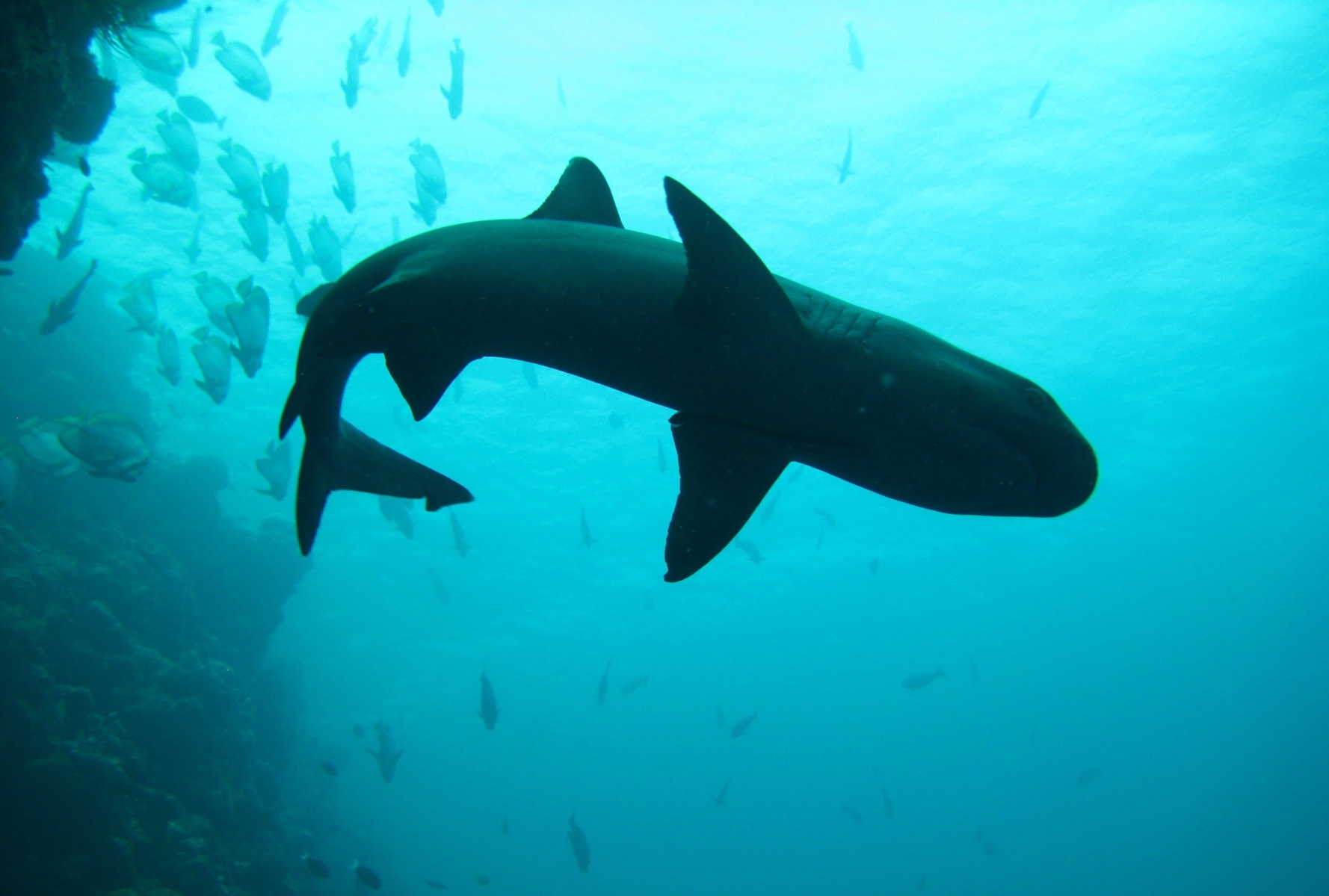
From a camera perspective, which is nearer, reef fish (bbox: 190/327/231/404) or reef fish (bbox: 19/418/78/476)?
reef fish (bbox: 190/327/231/404)

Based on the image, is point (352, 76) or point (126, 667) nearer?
point (352, 76)

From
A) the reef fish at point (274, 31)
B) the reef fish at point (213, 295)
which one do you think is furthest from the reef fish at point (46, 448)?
the reef fish at point (274, 31)

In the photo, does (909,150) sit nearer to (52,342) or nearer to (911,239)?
(911,239)

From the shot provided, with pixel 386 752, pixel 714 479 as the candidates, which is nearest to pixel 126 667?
pixel 386 752

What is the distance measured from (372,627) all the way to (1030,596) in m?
46.7

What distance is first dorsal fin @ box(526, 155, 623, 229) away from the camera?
2.75m

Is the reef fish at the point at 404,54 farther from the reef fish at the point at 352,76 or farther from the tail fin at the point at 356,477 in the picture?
the tail fin at the point at 356,477

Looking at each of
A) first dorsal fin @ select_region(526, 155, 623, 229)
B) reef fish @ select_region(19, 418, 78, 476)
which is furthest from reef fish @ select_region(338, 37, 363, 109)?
first dorsal fin @ select_region(526, 155, 623, 229)

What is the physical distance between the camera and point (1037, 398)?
2.03 metres

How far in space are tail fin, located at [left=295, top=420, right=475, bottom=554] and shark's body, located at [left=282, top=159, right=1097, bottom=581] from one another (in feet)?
2.05

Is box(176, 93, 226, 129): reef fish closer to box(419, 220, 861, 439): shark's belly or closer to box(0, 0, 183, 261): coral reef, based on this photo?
box(0, 0, 183, 261): coral reef

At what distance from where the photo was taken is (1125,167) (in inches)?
672

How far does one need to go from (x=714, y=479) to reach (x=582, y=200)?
1.39 meters

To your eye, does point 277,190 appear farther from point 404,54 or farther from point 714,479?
point 714,479
